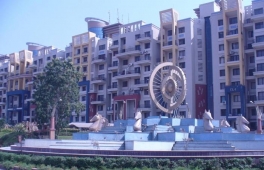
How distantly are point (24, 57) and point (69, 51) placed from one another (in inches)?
490

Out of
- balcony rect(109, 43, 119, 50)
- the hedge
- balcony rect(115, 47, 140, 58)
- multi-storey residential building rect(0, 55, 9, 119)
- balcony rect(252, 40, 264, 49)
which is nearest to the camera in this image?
the hedge

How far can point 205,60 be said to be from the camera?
4334 centimetres

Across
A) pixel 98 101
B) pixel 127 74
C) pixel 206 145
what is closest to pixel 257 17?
pixel 127 74

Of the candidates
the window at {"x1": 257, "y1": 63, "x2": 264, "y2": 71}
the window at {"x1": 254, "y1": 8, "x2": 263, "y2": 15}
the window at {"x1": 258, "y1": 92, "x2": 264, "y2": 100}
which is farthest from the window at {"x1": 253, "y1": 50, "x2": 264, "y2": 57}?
the window at {"x1": 254, "y1": 8, "x2": 263, "y2": 15}

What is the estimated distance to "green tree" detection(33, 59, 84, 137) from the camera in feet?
124

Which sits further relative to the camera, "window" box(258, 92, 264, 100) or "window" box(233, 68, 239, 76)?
"window" box(233, 68, 239, 76)

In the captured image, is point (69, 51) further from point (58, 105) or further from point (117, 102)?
point (58, 105)

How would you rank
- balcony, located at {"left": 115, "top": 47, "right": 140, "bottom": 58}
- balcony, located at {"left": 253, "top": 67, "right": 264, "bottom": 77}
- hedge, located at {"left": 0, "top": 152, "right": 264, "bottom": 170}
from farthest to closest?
balcony, located at {"left": 115, "top": 47, "right": 140, "bottom": 58} → balcony, located at {"left": 253, "top": 67, "right": 264, "bottom": 77} → hedge, located at {"left": 0, "top": 152, "right": 264, "bottom": 170}

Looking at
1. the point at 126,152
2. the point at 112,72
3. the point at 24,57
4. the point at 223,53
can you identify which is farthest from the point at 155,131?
the point at 24,57

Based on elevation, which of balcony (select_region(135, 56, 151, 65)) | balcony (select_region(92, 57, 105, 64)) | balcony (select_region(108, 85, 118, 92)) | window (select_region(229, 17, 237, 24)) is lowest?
balcony (select_region(108, 85, 118, 92))

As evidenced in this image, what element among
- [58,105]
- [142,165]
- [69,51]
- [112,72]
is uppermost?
[69,51]

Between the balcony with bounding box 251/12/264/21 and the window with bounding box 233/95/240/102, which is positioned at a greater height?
the balcony with bounding box 251/12/264/21

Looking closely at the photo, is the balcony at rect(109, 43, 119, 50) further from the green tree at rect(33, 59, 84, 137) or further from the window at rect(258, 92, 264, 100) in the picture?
the window at rect(258, 92, 264, 100)

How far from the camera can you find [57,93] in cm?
3834
